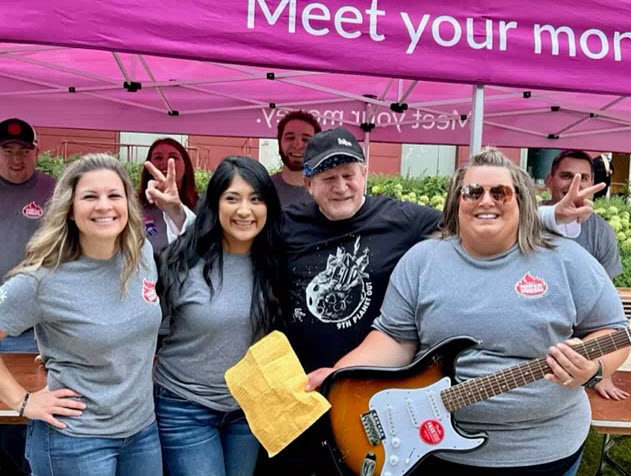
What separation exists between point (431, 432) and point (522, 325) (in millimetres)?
460

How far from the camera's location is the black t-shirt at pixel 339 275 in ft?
7.32

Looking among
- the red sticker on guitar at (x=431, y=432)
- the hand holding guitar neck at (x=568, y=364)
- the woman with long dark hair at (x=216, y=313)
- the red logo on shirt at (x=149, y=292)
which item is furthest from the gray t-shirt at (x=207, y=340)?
the hand holding guitar neck at (x=568, y=364)

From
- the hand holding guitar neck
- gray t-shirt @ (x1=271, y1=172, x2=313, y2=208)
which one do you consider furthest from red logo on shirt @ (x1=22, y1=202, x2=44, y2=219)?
the hand holding guitar neck

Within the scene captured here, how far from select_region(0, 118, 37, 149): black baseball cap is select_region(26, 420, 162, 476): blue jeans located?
8.16 ft

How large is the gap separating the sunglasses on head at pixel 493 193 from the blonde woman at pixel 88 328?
1136 millimetres

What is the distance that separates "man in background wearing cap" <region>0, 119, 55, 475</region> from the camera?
11.2 feet

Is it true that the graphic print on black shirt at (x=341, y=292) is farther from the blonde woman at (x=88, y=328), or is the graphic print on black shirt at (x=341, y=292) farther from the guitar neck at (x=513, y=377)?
the blonde woman at (x=88, y=328)

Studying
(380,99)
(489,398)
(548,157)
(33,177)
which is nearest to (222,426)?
(489,398)

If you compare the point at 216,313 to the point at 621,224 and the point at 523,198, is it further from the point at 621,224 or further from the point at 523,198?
the point at 621,224

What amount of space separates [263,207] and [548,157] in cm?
1416

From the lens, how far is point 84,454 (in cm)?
186

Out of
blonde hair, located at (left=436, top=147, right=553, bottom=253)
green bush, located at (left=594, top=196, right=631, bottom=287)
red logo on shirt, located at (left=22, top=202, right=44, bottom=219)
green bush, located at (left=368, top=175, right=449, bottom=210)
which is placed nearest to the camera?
blonde hair, located at (left=436, top=147, right=553, bottom=253)

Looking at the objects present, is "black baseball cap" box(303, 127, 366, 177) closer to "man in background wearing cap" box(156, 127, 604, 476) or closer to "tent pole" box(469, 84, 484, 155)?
"man in background wearing cap" box(156, 127, 604, 476)

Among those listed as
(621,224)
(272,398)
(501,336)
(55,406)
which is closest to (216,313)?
(272,398)
